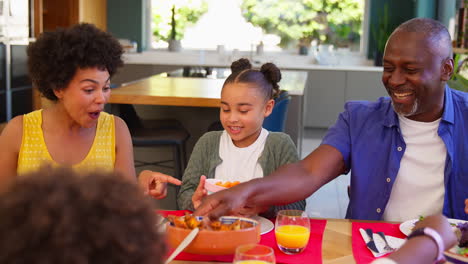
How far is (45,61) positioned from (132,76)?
5.57 metres

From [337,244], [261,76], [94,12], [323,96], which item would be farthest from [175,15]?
[337,244]

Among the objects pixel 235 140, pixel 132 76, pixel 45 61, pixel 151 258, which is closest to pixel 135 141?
pixel 235 140

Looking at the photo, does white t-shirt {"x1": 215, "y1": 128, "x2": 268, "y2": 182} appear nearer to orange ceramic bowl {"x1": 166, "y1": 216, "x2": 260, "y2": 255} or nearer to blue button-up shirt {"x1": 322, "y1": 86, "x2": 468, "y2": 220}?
blue button-up shirt {"x1": 322, "y1": 86, "x2": 468, "y2": 220}

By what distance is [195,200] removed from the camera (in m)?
1.57

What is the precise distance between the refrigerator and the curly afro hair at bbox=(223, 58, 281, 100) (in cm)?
433

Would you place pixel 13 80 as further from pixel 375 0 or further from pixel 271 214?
pixel 271 214

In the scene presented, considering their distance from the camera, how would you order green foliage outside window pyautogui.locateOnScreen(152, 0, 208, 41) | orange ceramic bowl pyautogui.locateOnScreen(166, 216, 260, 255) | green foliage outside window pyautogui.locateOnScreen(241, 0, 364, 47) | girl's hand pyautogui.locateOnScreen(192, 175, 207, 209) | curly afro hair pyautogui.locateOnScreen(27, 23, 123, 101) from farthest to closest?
green foliage outside window pyautogui.locateOnScreen(152, 0, 208, 41), green foliage outside window pyautogui.locateOnScreen(241, 0, 364, 47), curly afro hair pyautogui.locateOnScreen(27, 23, 123, 101), girl's hand pyautogui.locateOnScreen(192, 175, 207, 209), orange ceramic bowl pyautogui.locateOnScreen(166, 216, 260, 255)

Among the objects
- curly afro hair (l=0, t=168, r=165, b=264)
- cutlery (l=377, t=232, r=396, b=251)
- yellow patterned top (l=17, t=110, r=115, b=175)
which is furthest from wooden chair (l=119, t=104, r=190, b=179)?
curly afro hair (l=0, t=168, r=165, b=264)

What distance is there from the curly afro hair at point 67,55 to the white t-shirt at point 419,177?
3.02 feet

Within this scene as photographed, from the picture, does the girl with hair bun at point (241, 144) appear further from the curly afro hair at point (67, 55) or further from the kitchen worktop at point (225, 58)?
the kitchen worktop at point (225, 58)

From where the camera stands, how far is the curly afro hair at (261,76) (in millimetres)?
2062

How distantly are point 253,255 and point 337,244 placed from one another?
1.36 feet

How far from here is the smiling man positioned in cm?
171

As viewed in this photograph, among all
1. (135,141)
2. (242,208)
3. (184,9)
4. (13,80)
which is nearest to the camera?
(242,208)
